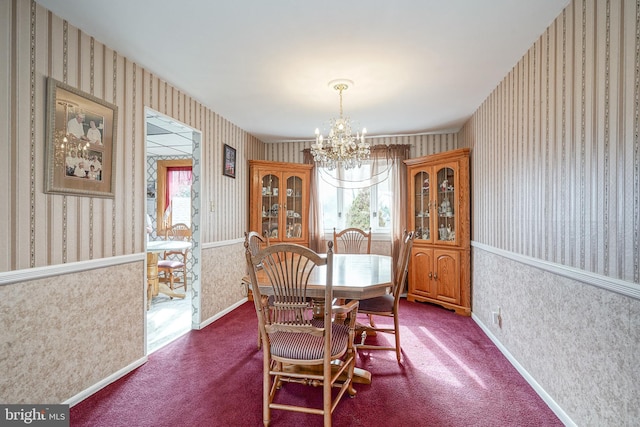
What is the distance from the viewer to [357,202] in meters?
4.84

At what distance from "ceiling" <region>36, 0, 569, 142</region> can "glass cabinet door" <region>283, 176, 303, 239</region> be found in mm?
1476

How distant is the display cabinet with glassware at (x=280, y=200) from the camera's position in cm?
457

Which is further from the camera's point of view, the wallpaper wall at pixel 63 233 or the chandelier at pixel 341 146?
the chandelier at pixel 341 146

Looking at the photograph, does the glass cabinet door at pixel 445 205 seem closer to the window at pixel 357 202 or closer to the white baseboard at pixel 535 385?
the window at pixel 357 202

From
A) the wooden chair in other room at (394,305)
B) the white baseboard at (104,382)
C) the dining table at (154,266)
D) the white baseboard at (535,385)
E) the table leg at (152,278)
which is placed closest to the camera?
the white baseboard at (535,385)

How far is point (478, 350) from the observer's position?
2750 mm

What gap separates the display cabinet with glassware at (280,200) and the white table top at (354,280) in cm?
203

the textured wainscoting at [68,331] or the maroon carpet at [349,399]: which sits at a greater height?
the textured wainscoting at [68,331]

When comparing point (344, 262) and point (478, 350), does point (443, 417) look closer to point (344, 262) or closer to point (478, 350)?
point (478, 350)

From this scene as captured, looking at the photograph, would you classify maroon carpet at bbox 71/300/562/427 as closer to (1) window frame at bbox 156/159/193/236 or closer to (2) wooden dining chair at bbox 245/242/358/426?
(2) wooden dining chair at bbox 245/242/358/426

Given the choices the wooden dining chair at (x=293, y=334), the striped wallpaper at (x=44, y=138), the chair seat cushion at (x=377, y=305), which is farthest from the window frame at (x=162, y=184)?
the wooden dining chair at (x=293, y=334)

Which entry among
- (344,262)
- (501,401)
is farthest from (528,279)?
(344,262)

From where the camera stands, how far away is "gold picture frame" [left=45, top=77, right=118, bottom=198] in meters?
1.85

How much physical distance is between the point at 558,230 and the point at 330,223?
3315 mm
